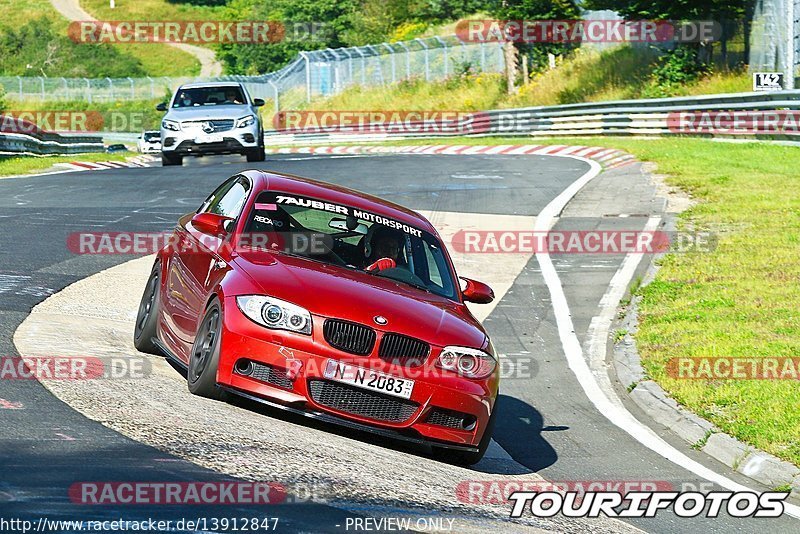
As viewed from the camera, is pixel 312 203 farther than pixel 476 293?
No

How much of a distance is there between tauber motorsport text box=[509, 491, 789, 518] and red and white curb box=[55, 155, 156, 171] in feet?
73.9

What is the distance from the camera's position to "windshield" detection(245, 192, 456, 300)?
859 centimetres

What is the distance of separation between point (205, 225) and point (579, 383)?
380 centimetres

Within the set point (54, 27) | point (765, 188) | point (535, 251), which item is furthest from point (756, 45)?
point (54, 27)

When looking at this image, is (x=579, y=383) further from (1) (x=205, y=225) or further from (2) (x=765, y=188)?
(2) (x=765, y=188)

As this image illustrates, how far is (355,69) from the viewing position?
6181cm

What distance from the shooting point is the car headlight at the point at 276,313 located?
7.34m

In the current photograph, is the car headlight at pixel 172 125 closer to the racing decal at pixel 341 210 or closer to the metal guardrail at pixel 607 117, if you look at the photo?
the metal guardrail at pixel 607 117

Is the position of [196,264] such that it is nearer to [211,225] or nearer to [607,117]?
[211,225]

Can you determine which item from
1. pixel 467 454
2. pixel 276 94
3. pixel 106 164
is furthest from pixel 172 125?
pixel 276 94

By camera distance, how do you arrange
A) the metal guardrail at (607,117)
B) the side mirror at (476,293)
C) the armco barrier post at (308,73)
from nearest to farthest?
the side mirror at (476,293)
the metal guardrail at (607,117)
the armco barrier post at (308,73)

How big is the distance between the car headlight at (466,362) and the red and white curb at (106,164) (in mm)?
21705

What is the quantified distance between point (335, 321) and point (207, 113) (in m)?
19.3

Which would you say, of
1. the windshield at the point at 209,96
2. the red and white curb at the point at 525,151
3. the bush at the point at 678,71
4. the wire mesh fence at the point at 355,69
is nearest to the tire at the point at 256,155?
the windshield at the point at 209,96
